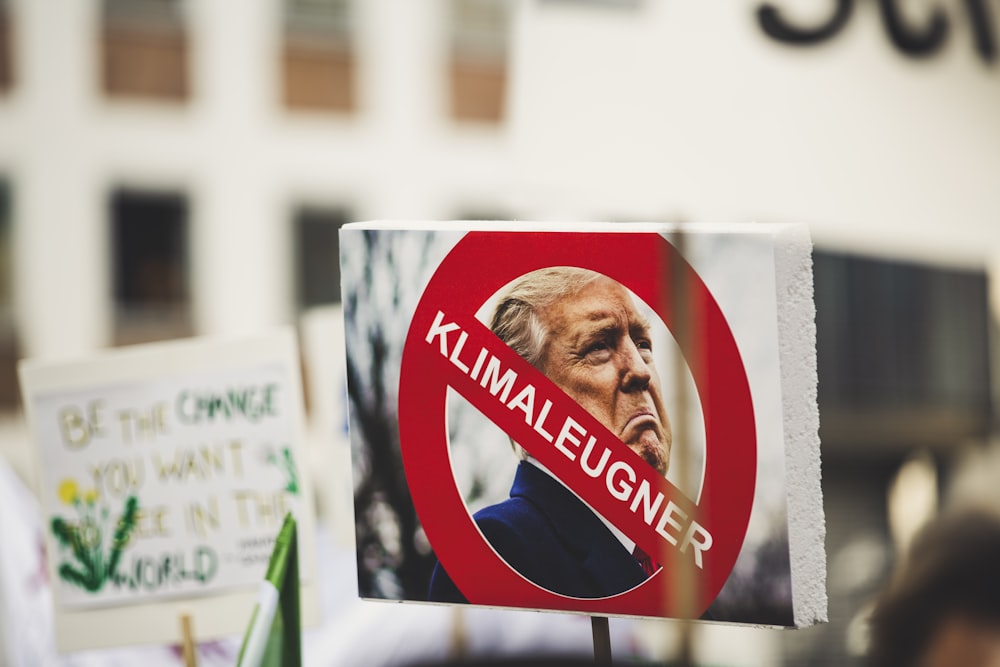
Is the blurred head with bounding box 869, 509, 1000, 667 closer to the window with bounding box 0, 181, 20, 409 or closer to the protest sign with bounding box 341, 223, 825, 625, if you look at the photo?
the protest sign with bounding box 341, 223, 825, 625

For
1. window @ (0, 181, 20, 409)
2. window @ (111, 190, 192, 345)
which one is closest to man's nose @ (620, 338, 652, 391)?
window @ (111, 190, 192, 345)

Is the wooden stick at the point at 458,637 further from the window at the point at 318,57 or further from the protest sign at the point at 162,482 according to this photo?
the window at the point at 318,57

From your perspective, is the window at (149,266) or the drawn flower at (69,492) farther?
the window at (149,266)

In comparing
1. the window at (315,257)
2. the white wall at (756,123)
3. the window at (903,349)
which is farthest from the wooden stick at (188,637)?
the window at (903,349)

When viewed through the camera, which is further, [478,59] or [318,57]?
[478,59]

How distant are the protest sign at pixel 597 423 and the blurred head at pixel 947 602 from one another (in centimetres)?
6

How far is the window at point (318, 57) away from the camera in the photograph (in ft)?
31.2

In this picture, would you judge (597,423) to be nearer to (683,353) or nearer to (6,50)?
(683,353)

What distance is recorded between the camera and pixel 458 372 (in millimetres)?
818

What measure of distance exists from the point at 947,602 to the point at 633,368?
0.25m

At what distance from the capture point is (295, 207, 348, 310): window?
31.0 ft

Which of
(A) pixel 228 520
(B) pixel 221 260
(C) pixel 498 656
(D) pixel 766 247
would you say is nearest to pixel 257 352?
(A) pixel 228 520

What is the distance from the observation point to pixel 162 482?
3.62 feet

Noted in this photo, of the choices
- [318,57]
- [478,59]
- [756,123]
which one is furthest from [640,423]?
[478,59]
